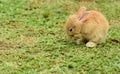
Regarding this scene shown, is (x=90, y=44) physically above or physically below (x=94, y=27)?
below

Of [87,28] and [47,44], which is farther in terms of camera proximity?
[47,44]

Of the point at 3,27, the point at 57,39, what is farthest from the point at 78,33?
the point at 3,27

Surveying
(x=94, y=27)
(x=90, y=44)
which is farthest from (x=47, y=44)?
(x=94, y=27)

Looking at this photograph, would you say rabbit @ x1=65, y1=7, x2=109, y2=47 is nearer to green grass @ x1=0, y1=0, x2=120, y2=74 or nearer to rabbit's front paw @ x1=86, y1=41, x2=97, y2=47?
rabbit's front paw @ x1=86, y1=41, x2=97, y2=47

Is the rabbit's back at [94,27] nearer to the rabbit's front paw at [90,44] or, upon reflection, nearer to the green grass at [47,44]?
the rabbit's front paw at [90,44]

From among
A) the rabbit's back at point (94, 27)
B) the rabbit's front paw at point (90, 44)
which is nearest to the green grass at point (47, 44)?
the rabbit's front paw at point (90, 44)

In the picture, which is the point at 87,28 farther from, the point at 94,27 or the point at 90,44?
the point at 90,44
